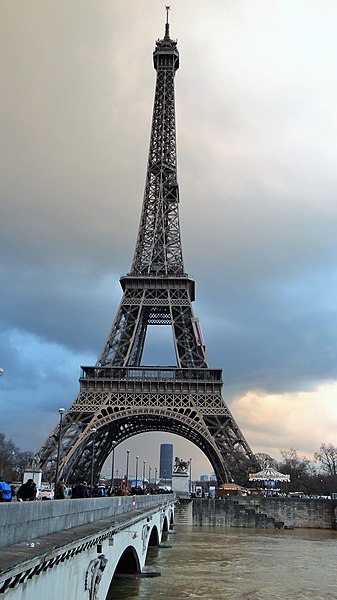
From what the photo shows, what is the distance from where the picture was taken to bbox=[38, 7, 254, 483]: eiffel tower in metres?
63.4

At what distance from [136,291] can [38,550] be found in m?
66.4

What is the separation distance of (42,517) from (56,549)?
4.07 ft

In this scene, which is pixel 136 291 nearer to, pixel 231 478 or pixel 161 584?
pixel 231 478

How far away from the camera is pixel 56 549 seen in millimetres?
9523

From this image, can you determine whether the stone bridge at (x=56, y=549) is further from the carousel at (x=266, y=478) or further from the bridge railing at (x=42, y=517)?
the carousel at (x=266, y=478)

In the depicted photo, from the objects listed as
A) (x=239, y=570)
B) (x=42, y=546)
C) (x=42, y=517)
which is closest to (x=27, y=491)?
(x=42, y=517)

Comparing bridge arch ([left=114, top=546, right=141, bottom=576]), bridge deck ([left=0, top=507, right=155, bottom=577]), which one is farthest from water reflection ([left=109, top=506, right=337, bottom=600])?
bridge deck ([left=0, top=507, right=155, bottom=577])

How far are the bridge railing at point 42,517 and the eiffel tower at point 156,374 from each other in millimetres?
43498

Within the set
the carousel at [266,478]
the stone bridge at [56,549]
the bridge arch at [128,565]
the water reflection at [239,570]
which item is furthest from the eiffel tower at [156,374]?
the stone bridge at [56,549]

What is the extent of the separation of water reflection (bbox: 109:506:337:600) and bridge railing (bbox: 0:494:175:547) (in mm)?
9743

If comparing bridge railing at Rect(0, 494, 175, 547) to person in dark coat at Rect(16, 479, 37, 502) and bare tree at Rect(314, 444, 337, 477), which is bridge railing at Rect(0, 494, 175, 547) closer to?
person in dark coat at Rect(16, 479, 37, 502)

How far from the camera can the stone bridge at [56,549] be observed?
8180 mm

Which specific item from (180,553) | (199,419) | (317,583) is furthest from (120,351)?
(317,583)

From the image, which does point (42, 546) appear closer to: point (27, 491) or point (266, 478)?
point (27, 491)
